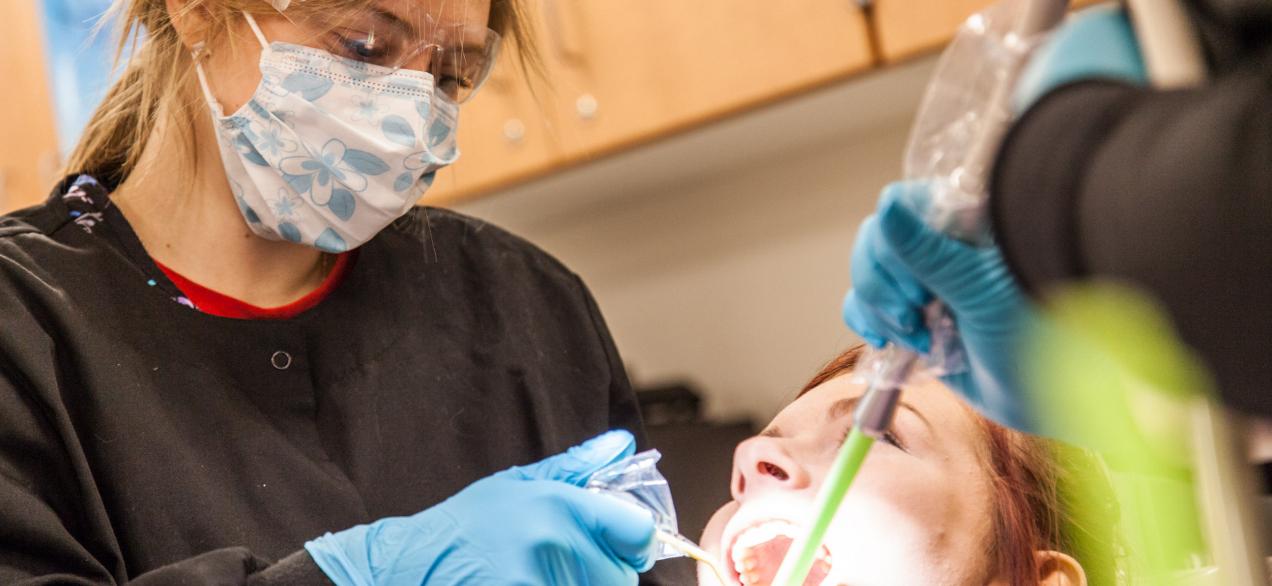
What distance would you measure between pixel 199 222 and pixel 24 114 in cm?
206

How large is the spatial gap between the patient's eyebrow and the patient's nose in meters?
0.06

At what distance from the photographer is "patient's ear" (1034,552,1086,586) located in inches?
48.8

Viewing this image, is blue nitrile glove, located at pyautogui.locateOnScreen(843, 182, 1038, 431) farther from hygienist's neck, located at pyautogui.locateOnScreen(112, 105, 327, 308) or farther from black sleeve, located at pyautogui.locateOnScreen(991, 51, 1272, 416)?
hygienist's neck, located at pyautogui.locateOnScreen(112, 105, 327, 308)

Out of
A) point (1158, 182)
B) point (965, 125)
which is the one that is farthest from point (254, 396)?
point (1158, 182)

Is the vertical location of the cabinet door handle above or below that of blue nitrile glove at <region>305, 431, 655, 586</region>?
above

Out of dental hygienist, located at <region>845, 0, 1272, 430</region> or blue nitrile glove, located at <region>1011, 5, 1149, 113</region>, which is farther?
blue nitrile glove, located at <region>1011, 5, 1149, 113</region>

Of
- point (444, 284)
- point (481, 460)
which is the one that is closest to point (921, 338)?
point (481, 460)

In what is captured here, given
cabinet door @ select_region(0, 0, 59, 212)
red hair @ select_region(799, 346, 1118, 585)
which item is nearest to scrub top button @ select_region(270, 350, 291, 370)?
red hair @ select_region(799, 346, 1118, 585)

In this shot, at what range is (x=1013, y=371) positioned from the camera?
0.83 meters

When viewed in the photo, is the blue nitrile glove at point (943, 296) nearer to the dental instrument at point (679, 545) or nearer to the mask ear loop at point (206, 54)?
the dental instrument at point (679, 545)

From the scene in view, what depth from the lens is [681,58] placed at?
214 cm

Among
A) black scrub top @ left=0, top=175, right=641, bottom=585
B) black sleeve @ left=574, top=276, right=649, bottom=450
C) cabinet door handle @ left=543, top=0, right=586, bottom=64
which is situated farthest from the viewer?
cabinet door handle @ left=543, top=0, right=586, bottom=64

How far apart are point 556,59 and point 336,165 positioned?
109cm

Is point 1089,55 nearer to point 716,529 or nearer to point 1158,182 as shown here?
point 1158,182
